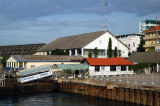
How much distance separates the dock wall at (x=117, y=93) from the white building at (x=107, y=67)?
8.54 metres

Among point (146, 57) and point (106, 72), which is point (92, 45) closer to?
point (146, 57)

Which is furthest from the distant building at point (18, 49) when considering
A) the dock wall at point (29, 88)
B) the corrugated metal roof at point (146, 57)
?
the dock wall at point (29, 88)

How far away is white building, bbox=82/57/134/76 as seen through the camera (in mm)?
49844

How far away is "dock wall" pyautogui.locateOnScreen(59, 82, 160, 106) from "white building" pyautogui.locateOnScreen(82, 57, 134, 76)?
8543 millimetres

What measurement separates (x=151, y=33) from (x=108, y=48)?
1688cm

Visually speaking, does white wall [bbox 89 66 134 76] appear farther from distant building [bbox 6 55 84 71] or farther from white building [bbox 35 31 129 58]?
white building [bbox 35 31 129 58]

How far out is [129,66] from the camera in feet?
177

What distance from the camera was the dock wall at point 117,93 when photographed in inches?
1107

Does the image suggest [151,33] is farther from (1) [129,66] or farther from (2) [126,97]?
(2) [126,97]

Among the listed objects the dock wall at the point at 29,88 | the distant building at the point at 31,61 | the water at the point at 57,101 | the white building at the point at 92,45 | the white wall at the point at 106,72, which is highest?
the white building at the point at 92,45

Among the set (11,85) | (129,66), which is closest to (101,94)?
(11,85)

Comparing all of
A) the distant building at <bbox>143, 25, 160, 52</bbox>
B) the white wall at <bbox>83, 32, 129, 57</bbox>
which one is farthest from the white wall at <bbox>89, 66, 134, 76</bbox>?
the distant building at <bbox>143, 25, 160, 52</bbox>

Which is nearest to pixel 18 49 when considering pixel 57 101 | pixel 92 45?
pixel 92 45

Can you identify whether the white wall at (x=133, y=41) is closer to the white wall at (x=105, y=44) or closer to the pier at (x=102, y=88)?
the white wall at (x=105, y=44)
